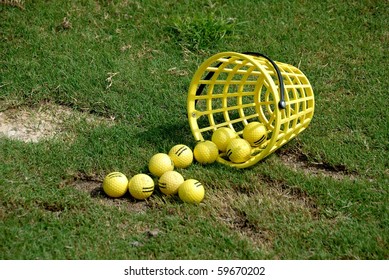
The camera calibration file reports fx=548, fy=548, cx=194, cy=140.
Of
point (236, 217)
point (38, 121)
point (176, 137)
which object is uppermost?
point (236, 217)

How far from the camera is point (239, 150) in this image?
458 cm

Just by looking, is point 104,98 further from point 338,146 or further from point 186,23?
point 338,146

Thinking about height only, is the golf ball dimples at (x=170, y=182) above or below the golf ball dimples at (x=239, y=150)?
below

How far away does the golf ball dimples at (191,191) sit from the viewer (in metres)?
Answer: 4.20

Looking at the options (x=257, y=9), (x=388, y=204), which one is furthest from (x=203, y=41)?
(x=388, y=204)

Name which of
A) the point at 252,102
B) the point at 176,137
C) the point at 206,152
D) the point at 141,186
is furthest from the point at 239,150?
the point at 252,102

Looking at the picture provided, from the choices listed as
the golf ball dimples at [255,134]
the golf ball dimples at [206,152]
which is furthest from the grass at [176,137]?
the golf ball dimples at [255,134]

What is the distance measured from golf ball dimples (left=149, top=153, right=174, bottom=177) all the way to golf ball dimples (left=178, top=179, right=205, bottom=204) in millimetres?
287

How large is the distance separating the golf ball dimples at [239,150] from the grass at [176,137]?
5.6 inches

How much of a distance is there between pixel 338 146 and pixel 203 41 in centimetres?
224

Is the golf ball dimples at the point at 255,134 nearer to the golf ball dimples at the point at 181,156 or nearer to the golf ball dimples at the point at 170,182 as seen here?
the golf ball dimples at the point at 181,156

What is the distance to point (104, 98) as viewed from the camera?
560 cm

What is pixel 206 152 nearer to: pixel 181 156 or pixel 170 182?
pixel 181 156

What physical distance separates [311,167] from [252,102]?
46.8 inches
